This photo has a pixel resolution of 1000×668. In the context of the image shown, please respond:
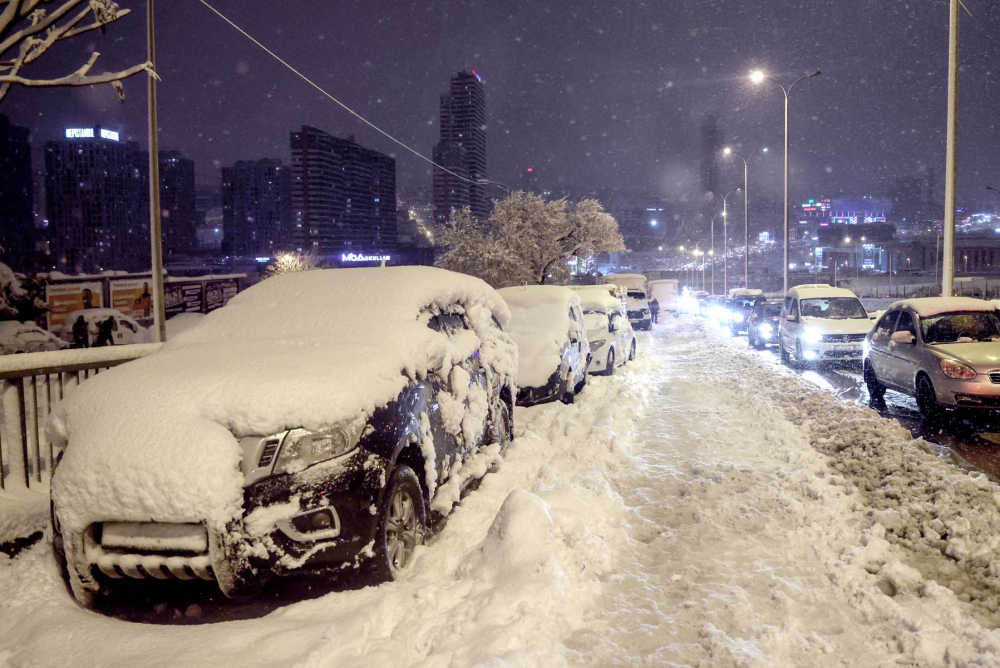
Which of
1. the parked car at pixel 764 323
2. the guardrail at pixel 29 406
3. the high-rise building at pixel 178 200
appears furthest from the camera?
the high-rise building at pixel 178 200

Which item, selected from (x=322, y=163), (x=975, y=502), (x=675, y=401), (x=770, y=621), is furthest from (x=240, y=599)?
(x=322, y=163)

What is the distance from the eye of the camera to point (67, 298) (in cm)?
2053

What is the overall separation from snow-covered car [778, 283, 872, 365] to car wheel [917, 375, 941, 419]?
228 inches

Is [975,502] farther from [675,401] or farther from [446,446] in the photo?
[675,401]

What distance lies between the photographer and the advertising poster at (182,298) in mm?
26016

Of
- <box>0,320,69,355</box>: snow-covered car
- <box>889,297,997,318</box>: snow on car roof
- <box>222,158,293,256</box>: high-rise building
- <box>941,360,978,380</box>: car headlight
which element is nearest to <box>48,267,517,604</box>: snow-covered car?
<box>941,360,978,380</box>: car headlight

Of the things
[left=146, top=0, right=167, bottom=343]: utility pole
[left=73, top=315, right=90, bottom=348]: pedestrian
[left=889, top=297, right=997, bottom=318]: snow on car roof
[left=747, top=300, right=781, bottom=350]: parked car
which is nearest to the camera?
[left=889, top=297, right=997, bottom=318]: snow on car roof

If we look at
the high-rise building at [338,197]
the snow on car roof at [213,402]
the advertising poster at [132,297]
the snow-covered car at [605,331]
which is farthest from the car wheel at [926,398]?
the high-rise building at [338,197]

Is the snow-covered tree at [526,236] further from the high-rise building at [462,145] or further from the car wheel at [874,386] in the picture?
the high-rise building at [462,145]

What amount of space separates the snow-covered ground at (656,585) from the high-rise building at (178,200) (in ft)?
377

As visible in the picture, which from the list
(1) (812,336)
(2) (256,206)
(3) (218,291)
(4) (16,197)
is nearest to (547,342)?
(1) (812,336)

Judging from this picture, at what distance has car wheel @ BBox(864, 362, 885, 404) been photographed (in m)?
11.3

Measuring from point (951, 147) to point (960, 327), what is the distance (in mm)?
6119

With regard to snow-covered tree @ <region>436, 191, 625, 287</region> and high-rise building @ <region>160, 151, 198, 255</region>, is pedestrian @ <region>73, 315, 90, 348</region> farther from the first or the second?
high-rise building @ <region>160, 151, 198, 255</region>
